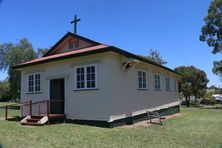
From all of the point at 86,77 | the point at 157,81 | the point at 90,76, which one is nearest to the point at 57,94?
the point at 86,77

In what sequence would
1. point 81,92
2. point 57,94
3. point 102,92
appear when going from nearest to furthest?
point 102,92 → point 81,92 → point 57,94

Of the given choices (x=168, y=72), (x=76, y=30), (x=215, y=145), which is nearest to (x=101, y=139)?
(x=215, y=145)

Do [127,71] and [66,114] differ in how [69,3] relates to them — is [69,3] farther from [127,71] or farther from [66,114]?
[66,114]

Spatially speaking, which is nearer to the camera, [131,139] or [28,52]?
[131,139]

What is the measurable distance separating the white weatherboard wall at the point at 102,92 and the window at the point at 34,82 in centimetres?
29

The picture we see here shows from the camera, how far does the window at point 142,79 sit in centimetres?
1431

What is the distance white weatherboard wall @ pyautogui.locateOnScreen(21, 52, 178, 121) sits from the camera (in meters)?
11.5

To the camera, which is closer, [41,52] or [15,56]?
[15,56]

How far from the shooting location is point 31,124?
1227 cm

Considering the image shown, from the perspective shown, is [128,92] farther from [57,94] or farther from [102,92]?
[57,94]

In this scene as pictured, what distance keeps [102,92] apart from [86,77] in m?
1.19

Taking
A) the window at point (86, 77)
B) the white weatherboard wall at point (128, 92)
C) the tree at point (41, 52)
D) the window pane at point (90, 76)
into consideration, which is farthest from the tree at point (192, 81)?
the window pane at point (90, 76)

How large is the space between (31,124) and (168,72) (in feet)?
38.5

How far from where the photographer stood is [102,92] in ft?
37.8
